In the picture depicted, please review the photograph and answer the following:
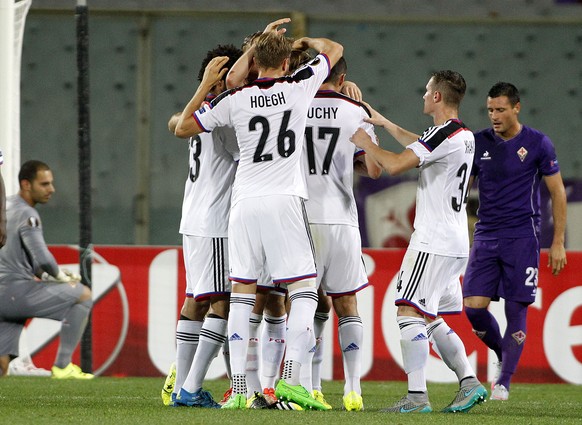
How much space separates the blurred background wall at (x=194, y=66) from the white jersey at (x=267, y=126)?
594 cm

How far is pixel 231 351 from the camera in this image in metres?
6.49

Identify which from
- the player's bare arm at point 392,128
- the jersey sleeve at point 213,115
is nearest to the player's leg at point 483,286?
the player's bare arm at point 392,128

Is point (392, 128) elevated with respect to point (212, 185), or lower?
elevated

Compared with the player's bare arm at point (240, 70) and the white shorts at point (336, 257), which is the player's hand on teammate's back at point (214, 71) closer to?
the player's bare arm at point (240, 70)

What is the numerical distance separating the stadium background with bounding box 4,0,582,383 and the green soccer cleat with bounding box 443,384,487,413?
5.68 meters

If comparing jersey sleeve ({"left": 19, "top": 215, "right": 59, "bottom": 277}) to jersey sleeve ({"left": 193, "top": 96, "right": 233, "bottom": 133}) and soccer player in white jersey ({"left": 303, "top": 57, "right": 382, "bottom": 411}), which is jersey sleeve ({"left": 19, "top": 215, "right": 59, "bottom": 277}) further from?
jersey sleeve ({"left": 193, "top": 96, "right": 233, "bottom": 133})

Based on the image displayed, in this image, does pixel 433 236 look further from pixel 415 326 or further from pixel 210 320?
pixel 210 320

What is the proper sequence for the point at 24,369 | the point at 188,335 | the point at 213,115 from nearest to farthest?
the point at 213,115 → the point at 188,335 → the point at 24,369

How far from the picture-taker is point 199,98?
258 inches

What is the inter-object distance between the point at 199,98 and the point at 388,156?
1086mm

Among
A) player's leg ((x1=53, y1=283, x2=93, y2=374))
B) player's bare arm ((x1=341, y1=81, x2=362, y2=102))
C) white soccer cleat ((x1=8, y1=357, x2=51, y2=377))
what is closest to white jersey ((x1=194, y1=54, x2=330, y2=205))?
player's bare arm ((x1=341, y1=81, x2=362, y2=102))

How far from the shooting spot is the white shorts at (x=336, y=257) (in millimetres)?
6863

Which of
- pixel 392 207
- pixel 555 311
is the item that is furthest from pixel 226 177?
pixel 392 207

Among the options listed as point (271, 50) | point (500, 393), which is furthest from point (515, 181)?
point (271, 50)
